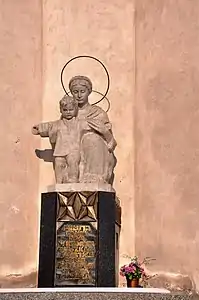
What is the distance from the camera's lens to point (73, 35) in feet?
29.6

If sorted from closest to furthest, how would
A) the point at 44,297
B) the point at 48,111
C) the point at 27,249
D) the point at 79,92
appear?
1. the point at 44,297
2. the point at 79,92
3. the point at 27,249
4. the point at 48,111

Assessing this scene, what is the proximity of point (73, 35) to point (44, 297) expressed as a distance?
4.11 m

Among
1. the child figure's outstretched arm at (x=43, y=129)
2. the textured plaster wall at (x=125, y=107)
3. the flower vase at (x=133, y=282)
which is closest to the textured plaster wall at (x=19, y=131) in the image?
the textured plaster wall at (x=125, y=107)

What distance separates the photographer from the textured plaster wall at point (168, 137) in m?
7.76

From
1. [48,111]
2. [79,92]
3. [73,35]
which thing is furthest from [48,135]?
[73,35]

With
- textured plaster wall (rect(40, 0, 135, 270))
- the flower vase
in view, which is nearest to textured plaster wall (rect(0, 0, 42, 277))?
textured plaster wall (rect(40, 0, 135, 270))

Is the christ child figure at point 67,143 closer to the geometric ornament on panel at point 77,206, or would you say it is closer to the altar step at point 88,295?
the geometric ornament on panel at point 77,206

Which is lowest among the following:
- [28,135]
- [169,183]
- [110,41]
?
[169,183]

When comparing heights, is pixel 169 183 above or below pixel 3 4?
below

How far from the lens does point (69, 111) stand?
746 cm

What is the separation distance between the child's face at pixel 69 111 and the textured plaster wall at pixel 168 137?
121 cm

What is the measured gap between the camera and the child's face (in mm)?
7441

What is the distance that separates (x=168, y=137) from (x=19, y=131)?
175 centimetres

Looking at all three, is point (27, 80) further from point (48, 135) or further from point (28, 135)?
point (48, 135)
